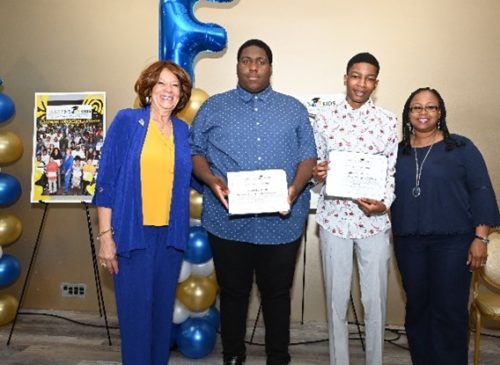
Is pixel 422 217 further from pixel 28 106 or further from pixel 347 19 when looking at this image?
pixel 28 106

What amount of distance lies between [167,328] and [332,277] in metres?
0.84

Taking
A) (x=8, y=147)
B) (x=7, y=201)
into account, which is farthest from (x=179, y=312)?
(x=8, y=147)

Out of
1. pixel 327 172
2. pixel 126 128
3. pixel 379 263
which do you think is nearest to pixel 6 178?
pixel 126 128

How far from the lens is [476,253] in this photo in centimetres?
219

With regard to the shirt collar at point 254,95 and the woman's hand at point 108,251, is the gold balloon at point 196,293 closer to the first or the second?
the woman's hand at point 108,251

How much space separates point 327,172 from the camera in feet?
7.10

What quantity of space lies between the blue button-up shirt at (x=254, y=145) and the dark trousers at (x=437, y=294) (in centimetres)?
61

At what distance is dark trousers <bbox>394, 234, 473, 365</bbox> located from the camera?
2213mm

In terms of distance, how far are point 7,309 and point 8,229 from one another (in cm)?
60

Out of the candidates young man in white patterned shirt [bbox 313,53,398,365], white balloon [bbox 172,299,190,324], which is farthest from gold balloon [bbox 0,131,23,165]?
young man in white patterned shirt [bbox 313,53,398,365]

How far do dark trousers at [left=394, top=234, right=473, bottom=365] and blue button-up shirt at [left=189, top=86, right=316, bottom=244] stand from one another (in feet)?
2.01

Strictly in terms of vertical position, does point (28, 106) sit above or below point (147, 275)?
above

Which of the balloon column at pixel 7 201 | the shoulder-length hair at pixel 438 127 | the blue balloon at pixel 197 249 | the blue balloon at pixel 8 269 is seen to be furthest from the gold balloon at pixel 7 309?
the shoulder-length hair at pixel 438 127

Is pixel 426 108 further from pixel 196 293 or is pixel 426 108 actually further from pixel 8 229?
pixel 8 229
